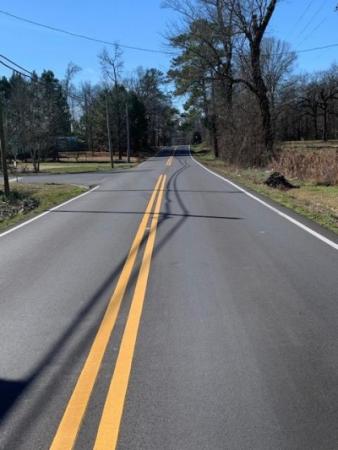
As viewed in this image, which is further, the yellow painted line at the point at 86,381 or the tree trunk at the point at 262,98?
the tree trunk at the point at 262,98

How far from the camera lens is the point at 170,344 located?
4.60 m

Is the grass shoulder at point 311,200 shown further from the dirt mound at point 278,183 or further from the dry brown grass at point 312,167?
the dry brown grass at point 312,167

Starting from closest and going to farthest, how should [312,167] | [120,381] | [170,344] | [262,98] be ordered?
[120,381]
[170,344]
[312,167]
[262,98]

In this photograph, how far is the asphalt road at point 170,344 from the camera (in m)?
3.27

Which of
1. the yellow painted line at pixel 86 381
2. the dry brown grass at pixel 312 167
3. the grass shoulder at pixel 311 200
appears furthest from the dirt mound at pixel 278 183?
the yellow painted line at pixel 86 381

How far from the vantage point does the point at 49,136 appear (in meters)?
55.7

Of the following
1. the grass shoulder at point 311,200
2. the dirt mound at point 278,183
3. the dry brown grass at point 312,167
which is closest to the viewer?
the grass shoulder at point 311,200

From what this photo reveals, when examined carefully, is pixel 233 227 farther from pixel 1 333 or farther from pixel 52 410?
pixel 52 410

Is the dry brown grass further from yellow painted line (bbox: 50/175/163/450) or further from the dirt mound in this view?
yellow painted line (bbox: 50/175/163/450)

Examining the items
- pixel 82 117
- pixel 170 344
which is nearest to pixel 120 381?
A: pixel 170 344

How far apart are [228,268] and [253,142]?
89.3 feet

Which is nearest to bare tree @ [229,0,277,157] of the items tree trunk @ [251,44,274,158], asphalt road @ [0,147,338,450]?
tree trunk @ [251,44,274,158]

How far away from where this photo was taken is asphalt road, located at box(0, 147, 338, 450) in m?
3.27

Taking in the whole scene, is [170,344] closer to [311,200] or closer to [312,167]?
[311,200]
